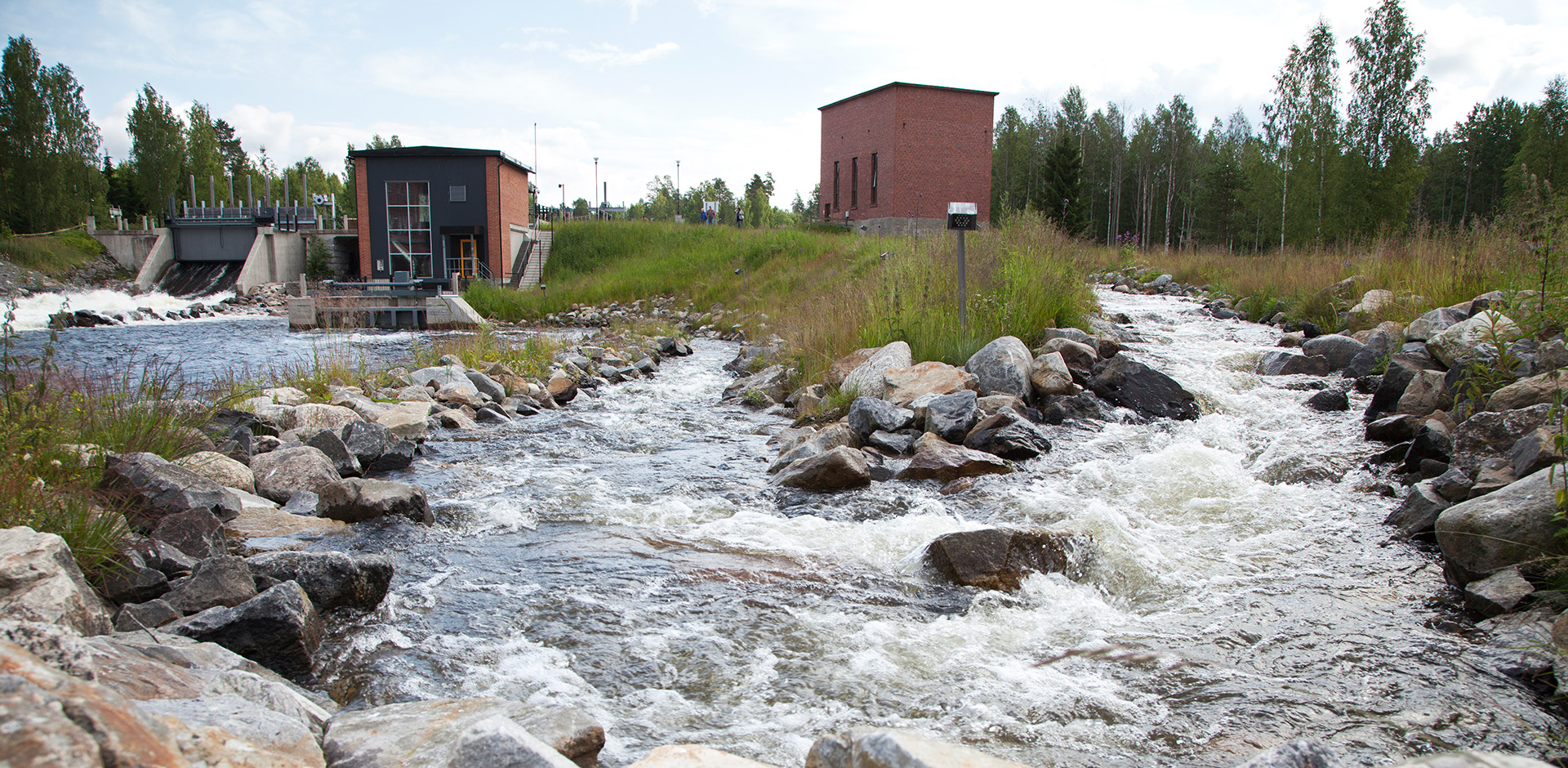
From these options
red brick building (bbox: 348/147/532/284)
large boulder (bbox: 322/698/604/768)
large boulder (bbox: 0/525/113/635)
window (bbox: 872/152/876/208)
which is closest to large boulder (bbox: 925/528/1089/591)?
large boulder (bbox: 322/698/604/768)

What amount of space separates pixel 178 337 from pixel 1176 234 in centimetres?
5238

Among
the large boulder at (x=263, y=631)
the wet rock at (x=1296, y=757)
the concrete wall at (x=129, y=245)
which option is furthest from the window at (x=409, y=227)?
the wet rock at (x=1296, y=757)

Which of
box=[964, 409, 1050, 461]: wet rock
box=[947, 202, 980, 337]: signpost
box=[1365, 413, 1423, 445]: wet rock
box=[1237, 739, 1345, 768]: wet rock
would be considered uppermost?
box=[947, 202, 980, 337]: signpost

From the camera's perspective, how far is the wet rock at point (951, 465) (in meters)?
6.63

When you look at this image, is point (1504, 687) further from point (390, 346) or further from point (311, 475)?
point (390, 346)

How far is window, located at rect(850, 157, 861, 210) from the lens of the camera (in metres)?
39.2

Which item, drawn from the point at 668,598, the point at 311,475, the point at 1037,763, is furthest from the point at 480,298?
the point at 1037,763

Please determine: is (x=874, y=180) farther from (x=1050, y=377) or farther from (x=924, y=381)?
(x=924, y=381)

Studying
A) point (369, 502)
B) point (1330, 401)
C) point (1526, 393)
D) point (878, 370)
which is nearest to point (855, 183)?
point (878, 370)

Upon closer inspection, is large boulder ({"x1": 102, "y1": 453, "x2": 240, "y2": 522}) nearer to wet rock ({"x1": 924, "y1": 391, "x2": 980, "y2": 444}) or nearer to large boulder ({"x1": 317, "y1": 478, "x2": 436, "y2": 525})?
large boulder ({"x1": 317, "y1": 478, "x2": 436, "y2": 525})

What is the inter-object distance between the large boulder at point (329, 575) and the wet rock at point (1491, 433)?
636 centimetres

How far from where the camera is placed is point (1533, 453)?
14.4 ft

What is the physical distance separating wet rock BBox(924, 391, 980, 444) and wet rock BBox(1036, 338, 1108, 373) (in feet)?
6.77

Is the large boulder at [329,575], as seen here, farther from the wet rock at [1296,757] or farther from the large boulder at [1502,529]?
the large boulder at [1502,529]
